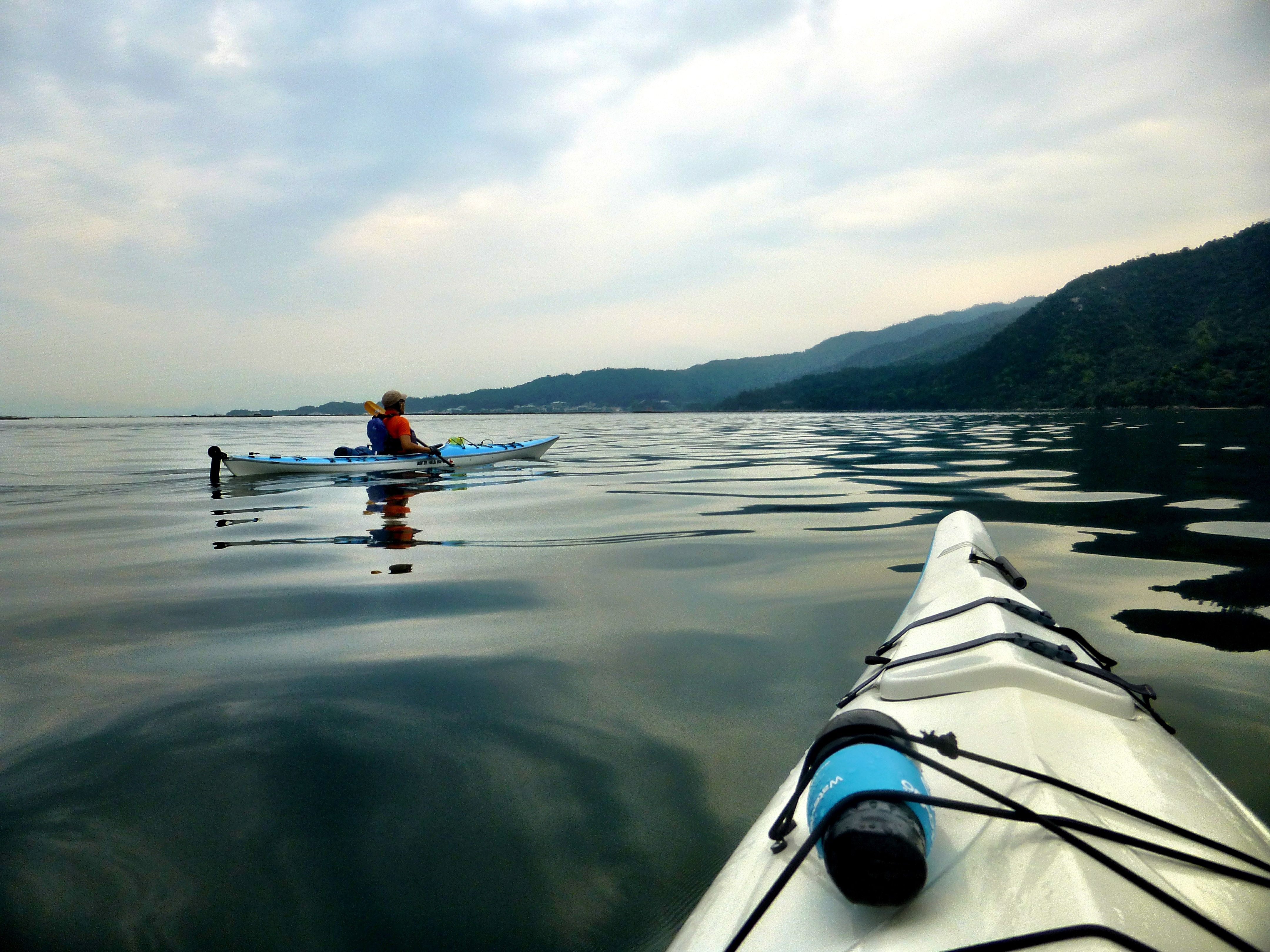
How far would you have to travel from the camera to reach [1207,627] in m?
4.22

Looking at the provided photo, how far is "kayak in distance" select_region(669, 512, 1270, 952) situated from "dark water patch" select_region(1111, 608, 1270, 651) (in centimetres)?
245

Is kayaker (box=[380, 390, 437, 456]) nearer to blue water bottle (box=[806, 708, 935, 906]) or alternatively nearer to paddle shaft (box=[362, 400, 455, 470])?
paddle shaft (box=[362, 400, 455, 470])

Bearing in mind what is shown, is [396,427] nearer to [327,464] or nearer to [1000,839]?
[327,464]

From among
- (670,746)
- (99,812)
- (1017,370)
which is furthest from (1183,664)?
(1017,370)

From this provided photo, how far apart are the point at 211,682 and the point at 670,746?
101 inches

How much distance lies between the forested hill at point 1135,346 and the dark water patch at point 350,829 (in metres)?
69.5

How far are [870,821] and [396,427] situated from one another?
573 inches

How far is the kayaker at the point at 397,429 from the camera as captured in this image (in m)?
14.5

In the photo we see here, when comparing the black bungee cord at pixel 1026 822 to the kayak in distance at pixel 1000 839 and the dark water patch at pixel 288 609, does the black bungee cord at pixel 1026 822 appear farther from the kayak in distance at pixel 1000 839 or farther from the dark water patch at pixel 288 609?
the dark water patch at pixel 288 609

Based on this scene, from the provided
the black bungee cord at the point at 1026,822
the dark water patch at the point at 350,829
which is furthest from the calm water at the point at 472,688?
the black bungee cord at the point at 1026,822

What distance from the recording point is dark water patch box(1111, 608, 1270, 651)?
3.94 m

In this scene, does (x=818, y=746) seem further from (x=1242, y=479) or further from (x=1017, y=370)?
(x=1017, y=370)

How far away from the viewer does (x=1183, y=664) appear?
3.63m

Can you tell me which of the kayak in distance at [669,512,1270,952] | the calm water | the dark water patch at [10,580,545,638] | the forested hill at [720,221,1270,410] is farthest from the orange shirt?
the forested hill at [720,221,1270,410]
